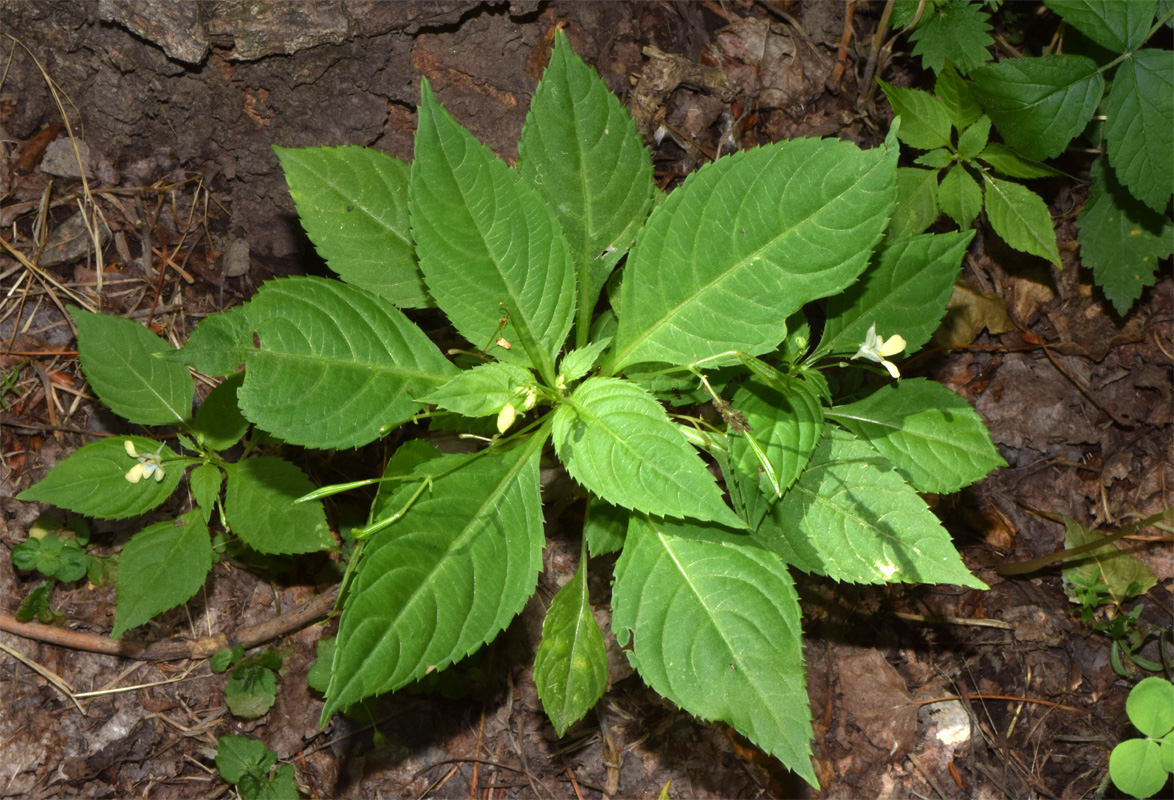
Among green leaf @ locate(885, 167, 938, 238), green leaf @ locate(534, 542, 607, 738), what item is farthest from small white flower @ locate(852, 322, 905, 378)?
green leaf @ locate(534, 542, 607, 738)

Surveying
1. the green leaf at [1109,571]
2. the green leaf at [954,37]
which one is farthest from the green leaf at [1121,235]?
the green leaf at [1109,571]

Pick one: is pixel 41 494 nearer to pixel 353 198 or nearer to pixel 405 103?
pixel 353 198

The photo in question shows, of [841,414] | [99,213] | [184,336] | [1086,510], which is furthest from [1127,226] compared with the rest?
[99,213]

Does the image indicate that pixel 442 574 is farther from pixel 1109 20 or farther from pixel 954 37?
pixel 1109 20

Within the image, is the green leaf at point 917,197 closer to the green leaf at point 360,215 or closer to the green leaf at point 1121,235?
the green leaf at point 1121,235

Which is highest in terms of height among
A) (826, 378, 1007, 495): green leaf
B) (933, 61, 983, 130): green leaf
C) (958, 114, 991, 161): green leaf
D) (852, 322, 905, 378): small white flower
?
(933, 61, 983, 130): green leaf

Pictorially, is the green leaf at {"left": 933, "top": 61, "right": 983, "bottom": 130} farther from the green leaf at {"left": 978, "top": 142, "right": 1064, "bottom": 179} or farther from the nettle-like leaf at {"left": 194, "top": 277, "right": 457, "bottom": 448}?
the nettle-like leaf at {"left": 194, "top": 277, "right": 457, "bottom": 448}

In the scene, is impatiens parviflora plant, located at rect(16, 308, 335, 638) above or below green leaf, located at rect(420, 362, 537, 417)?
below
